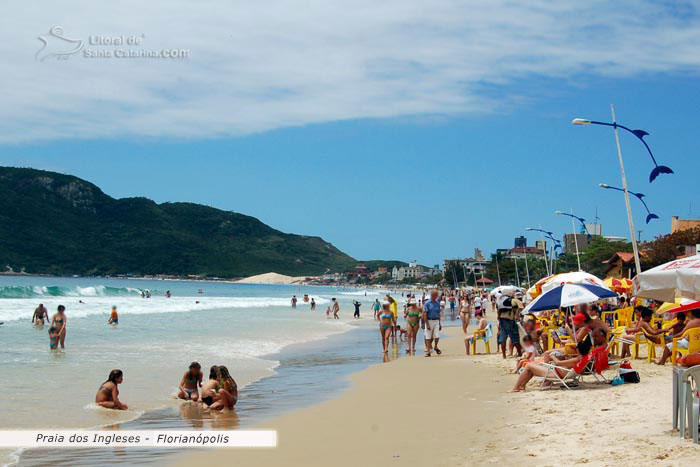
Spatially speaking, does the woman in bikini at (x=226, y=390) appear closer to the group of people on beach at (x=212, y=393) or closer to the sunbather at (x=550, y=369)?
the group of people on beach at (x=212, y=393)

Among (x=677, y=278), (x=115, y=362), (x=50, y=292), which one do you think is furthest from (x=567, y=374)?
(x=50, y=292)

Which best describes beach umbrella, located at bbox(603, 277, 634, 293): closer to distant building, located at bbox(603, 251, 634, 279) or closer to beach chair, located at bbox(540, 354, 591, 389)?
beach chair, located at bbox(540, 354, 591, 389)

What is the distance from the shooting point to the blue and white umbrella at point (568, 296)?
42.3 feet

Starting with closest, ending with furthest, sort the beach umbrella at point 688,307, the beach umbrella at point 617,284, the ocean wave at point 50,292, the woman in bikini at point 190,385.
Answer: the woman in bikini at point 190,385 → the beach umbrella at point 688,307 → the beach umbrella at point 617,284 → the ocean wave at point 50,292

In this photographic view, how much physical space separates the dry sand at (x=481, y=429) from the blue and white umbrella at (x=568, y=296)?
143 centimetres

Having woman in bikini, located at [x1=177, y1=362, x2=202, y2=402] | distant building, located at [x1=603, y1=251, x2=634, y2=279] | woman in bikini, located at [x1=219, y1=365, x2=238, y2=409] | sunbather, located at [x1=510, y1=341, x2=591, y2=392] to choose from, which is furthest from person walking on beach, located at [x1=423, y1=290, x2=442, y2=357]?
distant building, located at [x1=603, y1=251, x2=634, y2=279]

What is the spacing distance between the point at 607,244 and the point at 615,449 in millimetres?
82158

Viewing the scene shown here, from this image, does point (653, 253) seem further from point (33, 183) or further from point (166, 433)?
point (33, 183)

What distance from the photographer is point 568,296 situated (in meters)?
13.1
